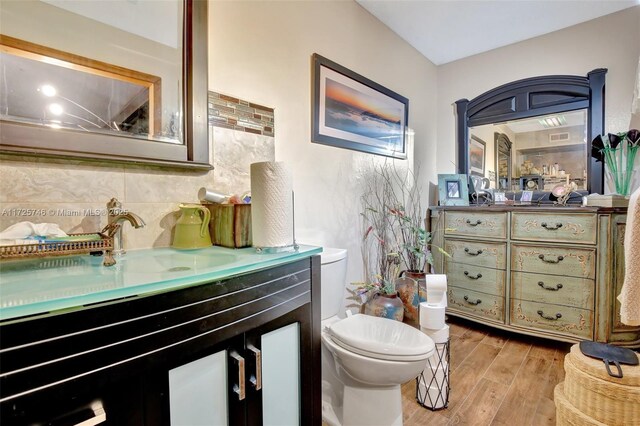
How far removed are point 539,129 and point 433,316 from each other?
211 cm

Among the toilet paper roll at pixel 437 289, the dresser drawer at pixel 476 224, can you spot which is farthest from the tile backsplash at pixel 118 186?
the dresser drawer at pixel 476 224

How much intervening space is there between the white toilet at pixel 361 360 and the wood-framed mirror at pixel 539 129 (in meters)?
2.06

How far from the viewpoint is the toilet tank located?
1466mm

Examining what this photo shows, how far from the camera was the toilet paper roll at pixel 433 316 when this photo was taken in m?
1.54

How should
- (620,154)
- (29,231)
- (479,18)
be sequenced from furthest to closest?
1. (479,18)
2. (620,154)
3. (29,231)

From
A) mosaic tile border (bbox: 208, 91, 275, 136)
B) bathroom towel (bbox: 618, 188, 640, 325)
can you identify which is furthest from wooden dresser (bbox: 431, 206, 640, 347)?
mosaic tile border (bbox: 208, 91, 275, 136)

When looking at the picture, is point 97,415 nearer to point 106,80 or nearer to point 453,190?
point 106,80

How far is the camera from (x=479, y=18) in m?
2.33

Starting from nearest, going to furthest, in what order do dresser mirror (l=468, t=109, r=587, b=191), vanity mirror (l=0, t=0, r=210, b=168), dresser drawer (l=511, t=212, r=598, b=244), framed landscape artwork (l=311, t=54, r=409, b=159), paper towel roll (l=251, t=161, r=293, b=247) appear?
vanity mirror (l=0, t=0, r=210, b=168)
paper towel roll (l=251, t=161, r=293, b=247)
framed landscape artwork (l=311, t=54, r=409, b=159)
dresser drawer (l=511, t=212, r=598, b=244)
dresser mirror (l=468, t=109, r=587, b=191)

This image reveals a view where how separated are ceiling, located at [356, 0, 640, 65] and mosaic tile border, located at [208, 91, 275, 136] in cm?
129

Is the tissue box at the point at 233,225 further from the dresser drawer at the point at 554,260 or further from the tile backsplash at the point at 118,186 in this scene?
the dresser drawer at the point at 554,260

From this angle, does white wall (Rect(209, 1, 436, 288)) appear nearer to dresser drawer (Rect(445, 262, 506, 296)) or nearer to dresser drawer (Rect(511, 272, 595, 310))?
dresser drawer (Rect(445, 262, 506, 296))

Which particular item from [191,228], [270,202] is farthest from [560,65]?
[191,228]

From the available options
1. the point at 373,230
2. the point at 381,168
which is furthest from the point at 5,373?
the point at 381,168
